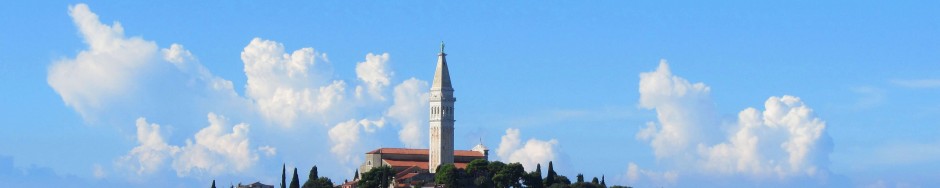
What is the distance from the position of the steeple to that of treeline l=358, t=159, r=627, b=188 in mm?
7839

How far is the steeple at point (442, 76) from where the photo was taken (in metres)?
147

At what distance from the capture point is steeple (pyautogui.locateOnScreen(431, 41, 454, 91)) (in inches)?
5802

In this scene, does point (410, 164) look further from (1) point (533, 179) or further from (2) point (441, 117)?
(1) point (533, 179)

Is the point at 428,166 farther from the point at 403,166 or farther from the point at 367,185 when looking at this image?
the point at 367,185

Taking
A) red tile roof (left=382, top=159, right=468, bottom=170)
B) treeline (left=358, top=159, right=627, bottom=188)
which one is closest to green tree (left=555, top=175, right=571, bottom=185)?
treeline (left=358, top=159, right=627, bottom=188)

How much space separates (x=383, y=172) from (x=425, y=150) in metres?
12.6

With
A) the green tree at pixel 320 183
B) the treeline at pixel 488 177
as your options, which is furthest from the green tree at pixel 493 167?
the green tree at pixel 320 183

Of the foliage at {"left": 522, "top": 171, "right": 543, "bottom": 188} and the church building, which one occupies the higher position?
the church building

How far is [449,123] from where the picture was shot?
148625 mm

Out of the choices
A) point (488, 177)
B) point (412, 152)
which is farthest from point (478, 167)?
point (412, 152)

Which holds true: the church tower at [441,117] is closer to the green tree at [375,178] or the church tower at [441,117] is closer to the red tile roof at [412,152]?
the red tile roof at [412,152]

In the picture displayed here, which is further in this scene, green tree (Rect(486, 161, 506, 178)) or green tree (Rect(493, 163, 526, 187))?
green tree (Rect(486, 161, 506, 178))

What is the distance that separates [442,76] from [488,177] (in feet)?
36.5

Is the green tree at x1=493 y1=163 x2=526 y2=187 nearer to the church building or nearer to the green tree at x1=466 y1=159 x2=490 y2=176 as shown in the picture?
the green tree at x1=466 y1=159 x2=490 y2=176
